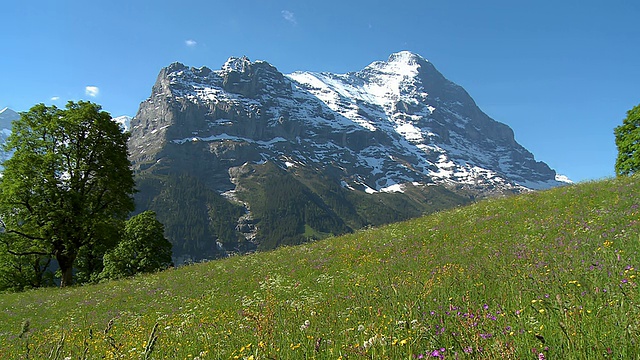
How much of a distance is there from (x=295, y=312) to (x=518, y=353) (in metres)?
5.36

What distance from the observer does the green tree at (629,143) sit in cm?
4934

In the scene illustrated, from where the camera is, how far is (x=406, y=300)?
720 centimetres

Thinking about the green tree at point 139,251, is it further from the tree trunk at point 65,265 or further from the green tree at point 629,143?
the green tree at point 629,143

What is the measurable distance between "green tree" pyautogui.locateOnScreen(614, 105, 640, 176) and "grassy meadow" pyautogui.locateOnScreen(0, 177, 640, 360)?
121ft

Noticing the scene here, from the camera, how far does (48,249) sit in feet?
93.4

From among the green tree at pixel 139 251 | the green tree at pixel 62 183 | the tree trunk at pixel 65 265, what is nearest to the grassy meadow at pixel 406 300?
the tree trunk at pixel 65 265

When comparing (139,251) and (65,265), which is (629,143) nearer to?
(139,251)

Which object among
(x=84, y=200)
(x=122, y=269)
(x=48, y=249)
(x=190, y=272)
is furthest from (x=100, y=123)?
(x=190, y=272)

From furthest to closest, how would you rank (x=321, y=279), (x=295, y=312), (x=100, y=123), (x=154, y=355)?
(x=100, y=123)
(x=321, y=279)
(x=295, y=312)
(x=154, y=355)

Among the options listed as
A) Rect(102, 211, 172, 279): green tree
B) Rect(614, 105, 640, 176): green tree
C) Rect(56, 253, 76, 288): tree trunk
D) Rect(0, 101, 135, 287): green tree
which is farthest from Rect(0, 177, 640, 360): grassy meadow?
Rect(614, 105, 640, 176): green tree

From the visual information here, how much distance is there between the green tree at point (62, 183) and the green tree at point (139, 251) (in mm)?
3218

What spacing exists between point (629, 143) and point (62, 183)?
66.5m

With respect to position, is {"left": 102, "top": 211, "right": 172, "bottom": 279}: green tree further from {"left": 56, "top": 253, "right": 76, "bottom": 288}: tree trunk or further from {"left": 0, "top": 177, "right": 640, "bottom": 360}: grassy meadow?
{"left": 0, "top": 177, "right": 640, "bottom": 360}: grassy meadow

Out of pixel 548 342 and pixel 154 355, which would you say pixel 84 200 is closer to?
pixel 154 355
